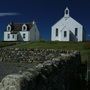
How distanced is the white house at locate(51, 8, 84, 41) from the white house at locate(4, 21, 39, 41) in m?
14.8

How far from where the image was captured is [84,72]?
54.6ft

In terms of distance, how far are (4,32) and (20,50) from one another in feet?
188

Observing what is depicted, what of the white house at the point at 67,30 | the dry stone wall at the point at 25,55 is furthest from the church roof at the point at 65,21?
the dry stone wall at the point at 25,55

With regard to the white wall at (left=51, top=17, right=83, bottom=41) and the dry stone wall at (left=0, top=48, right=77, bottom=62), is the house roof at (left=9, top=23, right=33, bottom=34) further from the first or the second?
the dry stone wall at (left=0, top=48, right=77, bottom=62)

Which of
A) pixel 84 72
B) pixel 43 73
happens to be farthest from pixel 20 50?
pixel 43 73

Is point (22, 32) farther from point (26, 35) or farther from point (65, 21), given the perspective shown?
point (65, 21)

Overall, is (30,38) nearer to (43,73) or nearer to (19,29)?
(19,29)

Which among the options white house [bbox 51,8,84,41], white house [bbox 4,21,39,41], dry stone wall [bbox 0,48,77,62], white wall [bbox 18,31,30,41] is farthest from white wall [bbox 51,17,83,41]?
dry stone wall [bbox 0,48,77,62]

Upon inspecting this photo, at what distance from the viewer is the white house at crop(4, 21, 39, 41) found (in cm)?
8069

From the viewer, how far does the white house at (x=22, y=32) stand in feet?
265

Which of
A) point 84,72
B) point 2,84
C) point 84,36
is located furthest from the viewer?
point 84,36

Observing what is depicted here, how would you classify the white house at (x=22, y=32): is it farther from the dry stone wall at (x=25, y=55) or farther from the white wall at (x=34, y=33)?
the dry stone wall at (x=25, y=55)

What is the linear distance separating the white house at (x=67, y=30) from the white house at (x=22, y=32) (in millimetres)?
14849

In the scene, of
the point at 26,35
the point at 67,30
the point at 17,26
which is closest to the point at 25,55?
the point at 67,30
